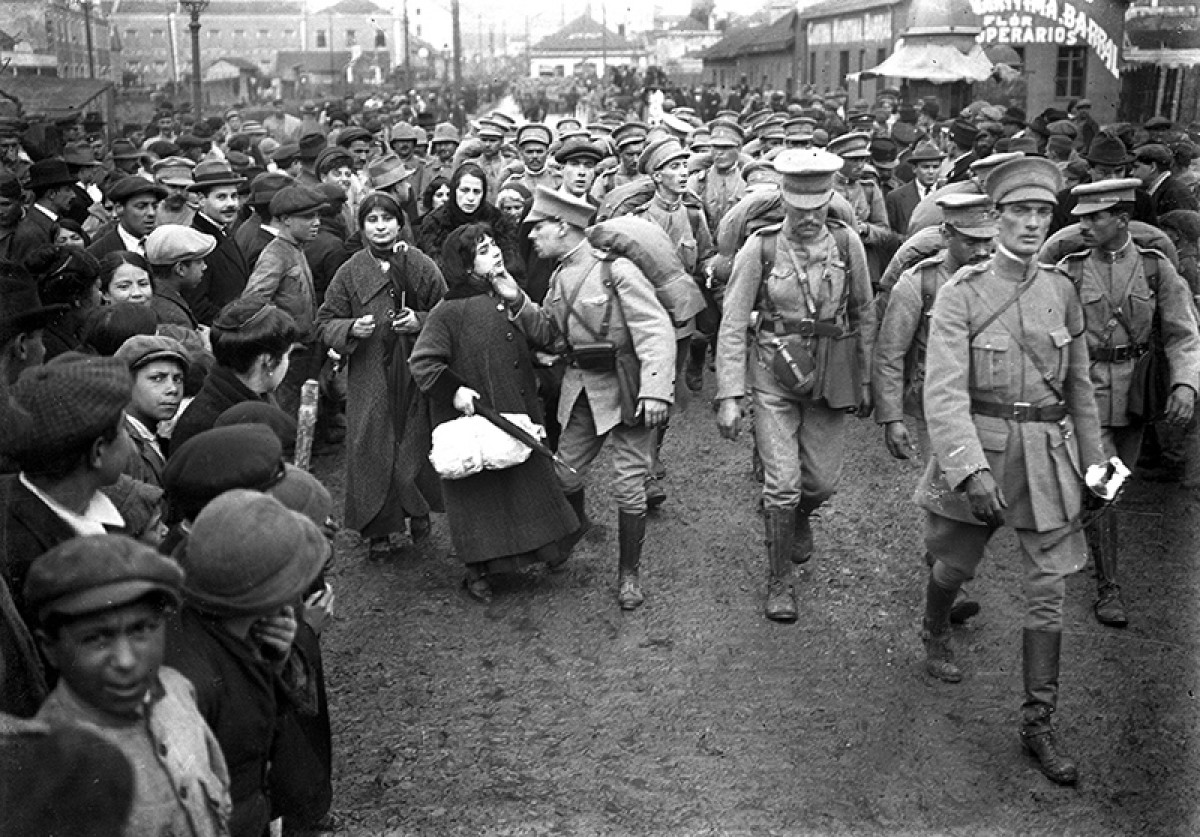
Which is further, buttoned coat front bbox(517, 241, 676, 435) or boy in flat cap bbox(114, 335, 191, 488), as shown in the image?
buttoned coat front bbox(517, 241, 676, 435)

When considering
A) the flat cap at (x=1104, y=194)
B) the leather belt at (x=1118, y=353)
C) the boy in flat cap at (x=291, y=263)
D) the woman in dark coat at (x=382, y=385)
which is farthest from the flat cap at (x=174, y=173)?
the leather belt at (x=1118, y=353)

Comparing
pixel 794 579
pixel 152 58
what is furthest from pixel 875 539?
pixel 152 58

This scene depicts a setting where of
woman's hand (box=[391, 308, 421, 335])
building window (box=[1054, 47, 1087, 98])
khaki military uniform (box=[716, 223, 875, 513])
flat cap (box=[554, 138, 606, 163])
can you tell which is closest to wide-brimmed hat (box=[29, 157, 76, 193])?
flat cap (box=[554, 138, 606, 163])

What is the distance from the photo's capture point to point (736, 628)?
235 inches

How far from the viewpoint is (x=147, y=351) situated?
477 centimetres

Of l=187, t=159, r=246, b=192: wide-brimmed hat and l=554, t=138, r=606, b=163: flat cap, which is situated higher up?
l=554, t=138, r=606, b=163: flat cap

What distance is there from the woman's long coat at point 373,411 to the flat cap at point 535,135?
8.03 metres

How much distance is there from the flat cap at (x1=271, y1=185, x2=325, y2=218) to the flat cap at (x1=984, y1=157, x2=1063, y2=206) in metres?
4.00

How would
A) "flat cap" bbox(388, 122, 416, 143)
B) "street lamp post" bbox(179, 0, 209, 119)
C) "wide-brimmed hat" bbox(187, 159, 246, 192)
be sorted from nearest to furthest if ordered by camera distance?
"wide-brimmed hat" bbox(187, 159, 246, 192)
"flat cap" bbox(388, 122, 416, 143)
"street lamp post" bbox(179, 0, 209, 119)

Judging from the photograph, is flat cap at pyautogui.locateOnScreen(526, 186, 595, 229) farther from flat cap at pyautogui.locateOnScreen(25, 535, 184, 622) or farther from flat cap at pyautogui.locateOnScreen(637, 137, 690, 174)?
flat cap at pyautogui.locateOnScreen(25, 535, 184, 622)

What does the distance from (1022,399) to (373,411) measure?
3.39 m

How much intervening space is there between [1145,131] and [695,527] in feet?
28.6

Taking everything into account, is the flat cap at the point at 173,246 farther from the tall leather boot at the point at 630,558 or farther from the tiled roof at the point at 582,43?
the tiled roof at the point at 582,43

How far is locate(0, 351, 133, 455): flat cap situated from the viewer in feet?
10.0
